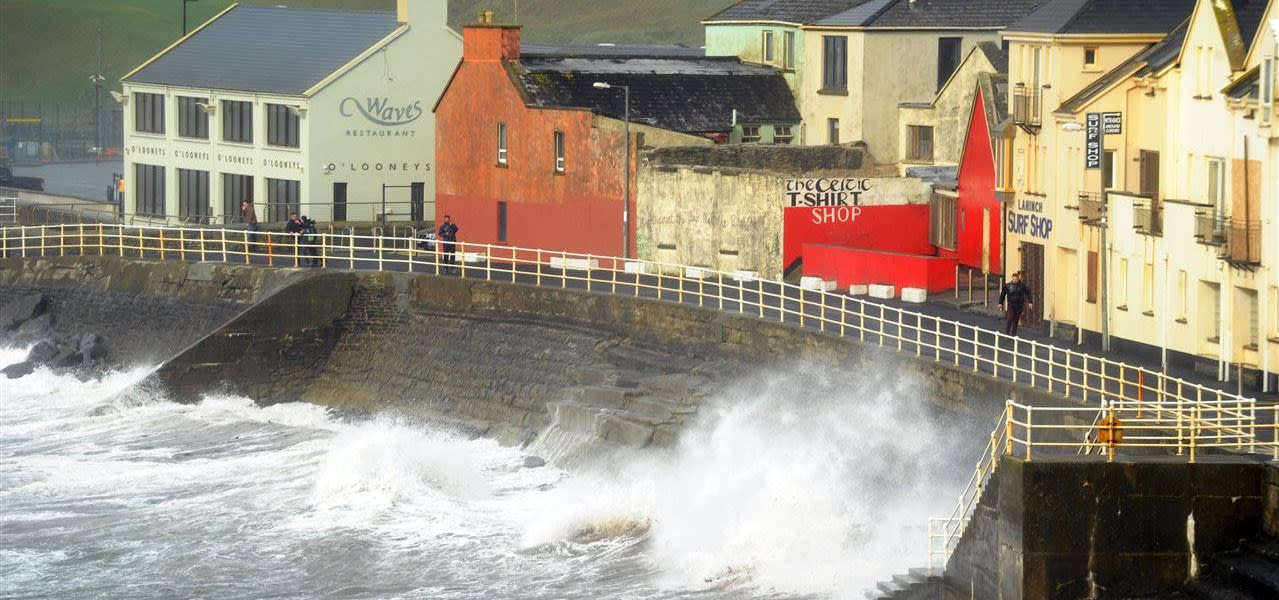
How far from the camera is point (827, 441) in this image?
37.2 meters

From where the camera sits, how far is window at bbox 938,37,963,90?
6000 cm

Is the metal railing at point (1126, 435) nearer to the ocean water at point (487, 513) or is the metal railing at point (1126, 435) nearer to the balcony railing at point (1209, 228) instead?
the ocean water at point (487, 513)

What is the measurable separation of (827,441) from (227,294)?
2014 cm

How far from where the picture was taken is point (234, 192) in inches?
2657

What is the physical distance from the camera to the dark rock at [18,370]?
176 ft

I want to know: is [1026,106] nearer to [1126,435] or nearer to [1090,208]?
[1090,208]

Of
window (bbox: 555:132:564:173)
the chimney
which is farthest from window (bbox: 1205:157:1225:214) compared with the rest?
the chimney

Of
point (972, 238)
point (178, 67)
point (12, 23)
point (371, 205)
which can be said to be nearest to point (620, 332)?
point (972, 238)

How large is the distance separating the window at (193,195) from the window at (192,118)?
3.78ft

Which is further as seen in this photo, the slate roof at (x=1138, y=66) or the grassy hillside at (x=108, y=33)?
the grassy hillside at (x=108, y=33)

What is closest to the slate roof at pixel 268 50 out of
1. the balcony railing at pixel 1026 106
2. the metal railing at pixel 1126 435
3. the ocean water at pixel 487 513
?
the ocean water at pixel 487 513

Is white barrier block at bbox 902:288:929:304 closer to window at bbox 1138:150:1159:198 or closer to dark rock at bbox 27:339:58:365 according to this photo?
window at bbox 1138:150:1159:198

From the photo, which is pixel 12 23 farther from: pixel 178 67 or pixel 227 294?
pixel 227 294

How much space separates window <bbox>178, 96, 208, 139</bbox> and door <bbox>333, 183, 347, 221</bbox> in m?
6.18
